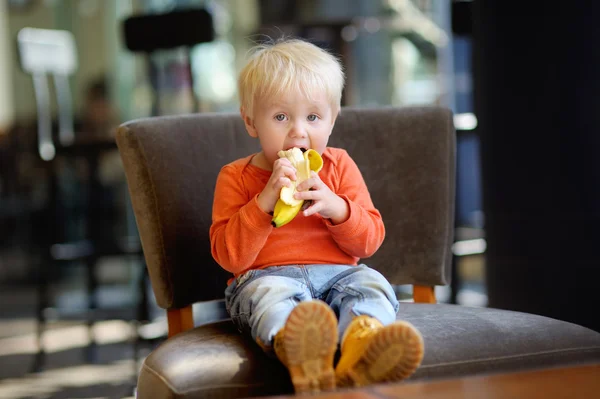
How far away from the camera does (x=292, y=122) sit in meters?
1.53

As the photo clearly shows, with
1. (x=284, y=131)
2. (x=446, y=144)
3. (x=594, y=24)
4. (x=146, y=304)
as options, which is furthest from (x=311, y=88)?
(x=146, y=304)

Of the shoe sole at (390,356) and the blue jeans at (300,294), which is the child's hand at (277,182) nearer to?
the blue jeans at (300,294)

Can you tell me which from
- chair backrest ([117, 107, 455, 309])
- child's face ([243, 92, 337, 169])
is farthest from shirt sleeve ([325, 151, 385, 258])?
chair backrest ([117, 107, 455, 309])

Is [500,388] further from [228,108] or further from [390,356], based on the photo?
[228,108]

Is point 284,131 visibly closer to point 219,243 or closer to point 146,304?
point 219,243

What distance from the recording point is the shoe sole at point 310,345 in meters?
1.21

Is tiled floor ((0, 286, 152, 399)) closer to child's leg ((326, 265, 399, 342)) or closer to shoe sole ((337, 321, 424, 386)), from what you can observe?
child's leg ((326, 265, 399, 342))

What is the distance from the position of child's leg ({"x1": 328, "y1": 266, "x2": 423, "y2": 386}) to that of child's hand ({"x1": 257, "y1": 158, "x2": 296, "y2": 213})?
20 centimetres

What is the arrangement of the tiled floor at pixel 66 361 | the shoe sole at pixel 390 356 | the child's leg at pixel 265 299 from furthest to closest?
the tiled floor at pixel 66 361 < the child's leg at pixel 265 299 < the shoe sole at pixel 390 356

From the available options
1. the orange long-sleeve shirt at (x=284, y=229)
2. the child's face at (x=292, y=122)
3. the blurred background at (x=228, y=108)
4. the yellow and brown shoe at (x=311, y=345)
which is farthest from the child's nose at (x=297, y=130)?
the blurred background at (x=228, y=108)

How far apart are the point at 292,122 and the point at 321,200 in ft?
0.58

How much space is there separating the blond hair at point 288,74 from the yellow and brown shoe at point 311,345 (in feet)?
1.53

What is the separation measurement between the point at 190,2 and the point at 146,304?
3.16 meters

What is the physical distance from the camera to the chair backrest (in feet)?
5.57
